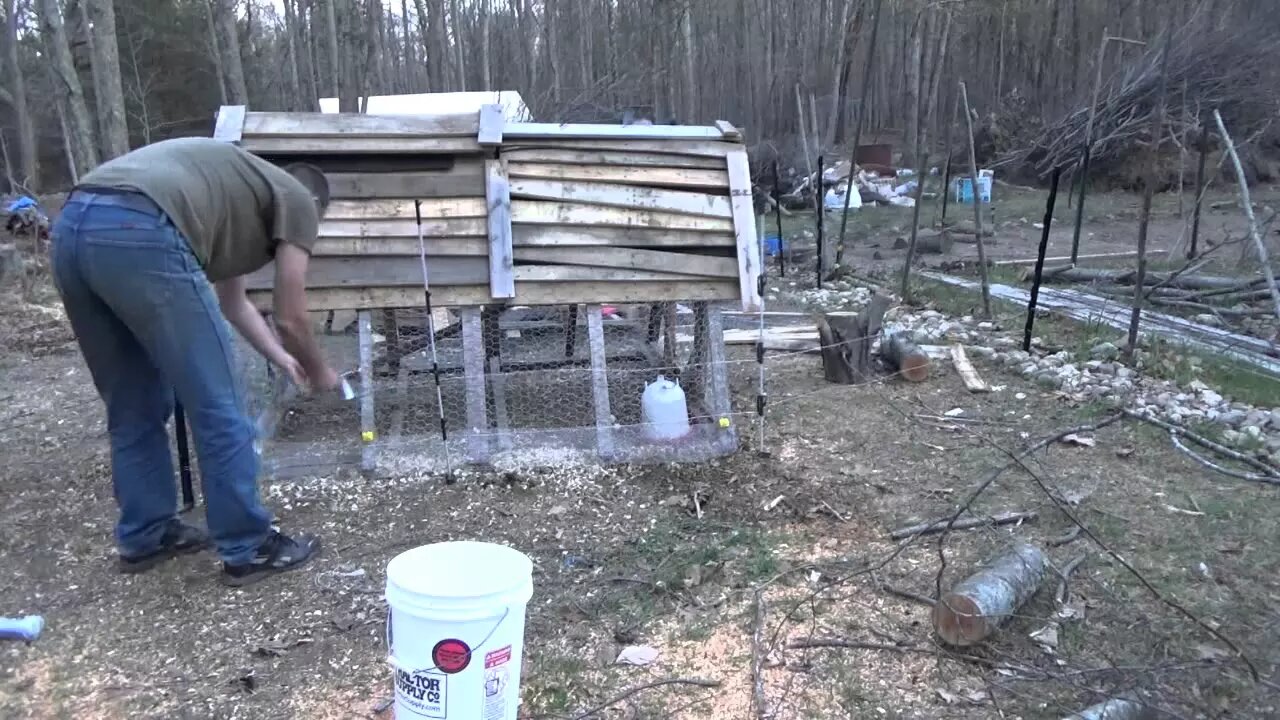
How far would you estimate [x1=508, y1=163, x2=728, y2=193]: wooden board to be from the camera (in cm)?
466

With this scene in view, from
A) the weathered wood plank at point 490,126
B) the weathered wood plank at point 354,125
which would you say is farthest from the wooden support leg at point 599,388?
the weathered wood plank at point 354,125

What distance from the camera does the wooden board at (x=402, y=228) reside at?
4.47 metres

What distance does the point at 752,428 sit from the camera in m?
4.91

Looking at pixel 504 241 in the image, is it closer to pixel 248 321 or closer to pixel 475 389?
pixel 475 389

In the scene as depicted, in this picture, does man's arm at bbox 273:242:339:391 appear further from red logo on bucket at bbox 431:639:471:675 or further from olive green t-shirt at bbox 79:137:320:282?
red logo on bucket at bbox 431:639:471:675

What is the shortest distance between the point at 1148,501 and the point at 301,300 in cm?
330

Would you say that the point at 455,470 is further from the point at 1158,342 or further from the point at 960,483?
the point at 1158,342

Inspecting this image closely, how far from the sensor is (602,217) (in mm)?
4648

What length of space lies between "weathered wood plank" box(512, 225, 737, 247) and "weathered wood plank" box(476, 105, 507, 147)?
16.4 inches

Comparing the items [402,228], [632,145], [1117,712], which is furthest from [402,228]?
[1117,712]

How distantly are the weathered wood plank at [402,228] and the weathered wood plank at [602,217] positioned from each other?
0.20m

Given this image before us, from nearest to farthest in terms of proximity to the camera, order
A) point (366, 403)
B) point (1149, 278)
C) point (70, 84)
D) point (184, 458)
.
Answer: point (184, 458)
point (366, 403)
point (1149, 278)
point (70, 84)

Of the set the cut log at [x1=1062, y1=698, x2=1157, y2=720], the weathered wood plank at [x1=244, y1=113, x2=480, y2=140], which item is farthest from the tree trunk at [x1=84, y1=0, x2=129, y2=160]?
the cut log at [x1=1062, y1=698, x2=1157, y2=720]

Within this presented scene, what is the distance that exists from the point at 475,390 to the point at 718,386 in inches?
45.2
